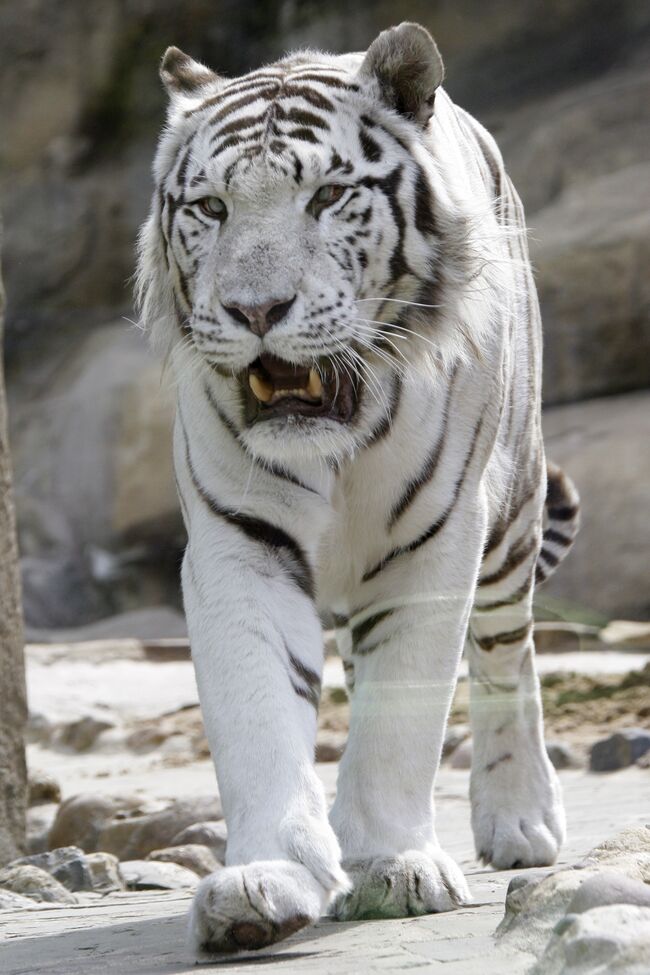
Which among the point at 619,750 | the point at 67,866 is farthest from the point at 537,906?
the point at 619,750

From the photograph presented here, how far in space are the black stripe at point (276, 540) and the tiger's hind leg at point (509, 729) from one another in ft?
3.44

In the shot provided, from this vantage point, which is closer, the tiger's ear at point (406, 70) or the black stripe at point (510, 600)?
the tiger's ear at point (406, 70)

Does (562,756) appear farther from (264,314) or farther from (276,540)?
(264,314)

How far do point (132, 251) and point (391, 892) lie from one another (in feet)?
38.4

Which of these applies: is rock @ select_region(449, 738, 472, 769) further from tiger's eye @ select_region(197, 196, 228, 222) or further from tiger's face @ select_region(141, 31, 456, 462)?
tiger's eye @ select_region(197, 196, 228, 222)

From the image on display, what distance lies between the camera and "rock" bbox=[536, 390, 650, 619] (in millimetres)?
10008

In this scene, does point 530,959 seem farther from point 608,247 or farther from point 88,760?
point 608,247

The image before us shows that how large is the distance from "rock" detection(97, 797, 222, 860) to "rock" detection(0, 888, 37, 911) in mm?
1085

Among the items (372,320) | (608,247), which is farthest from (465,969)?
(608,247)

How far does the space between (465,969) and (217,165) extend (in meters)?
1.48

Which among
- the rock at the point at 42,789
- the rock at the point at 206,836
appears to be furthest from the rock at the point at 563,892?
the rock at the point at 42,789

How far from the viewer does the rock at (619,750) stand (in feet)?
16.5

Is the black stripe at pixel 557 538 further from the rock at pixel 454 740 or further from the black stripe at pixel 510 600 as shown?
the rock at pixel 454 740

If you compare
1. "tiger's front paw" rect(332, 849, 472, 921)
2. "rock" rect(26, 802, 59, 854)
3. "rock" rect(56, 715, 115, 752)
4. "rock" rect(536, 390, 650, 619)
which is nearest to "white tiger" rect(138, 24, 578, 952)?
"tiger's front paw" rect(332, 849, 472, 921)
